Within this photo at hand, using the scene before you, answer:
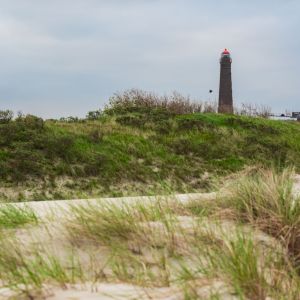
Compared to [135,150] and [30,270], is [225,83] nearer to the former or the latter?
[135,150]

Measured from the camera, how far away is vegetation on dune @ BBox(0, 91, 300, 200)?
41.7 ft

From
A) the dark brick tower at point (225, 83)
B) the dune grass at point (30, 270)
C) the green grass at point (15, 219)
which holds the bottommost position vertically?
the dune grass at point (30, 270)

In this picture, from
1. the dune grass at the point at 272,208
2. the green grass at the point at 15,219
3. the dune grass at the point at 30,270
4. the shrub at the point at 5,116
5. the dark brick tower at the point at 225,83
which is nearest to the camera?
the dune grass at the point at 30,270

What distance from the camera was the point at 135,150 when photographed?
48.7ft

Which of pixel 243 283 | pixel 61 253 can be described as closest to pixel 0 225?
pixel 61 253

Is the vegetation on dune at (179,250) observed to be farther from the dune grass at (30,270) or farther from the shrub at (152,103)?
the shrub at (152,103)

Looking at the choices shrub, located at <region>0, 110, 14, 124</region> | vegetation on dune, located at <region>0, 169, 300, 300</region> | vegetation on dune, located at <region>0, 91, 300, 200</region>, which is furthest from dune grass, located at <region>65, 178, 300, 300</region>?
shrub, located at <region>0, 110, 14, 124</region>

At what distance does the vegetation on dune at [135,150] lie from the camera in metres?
12.7

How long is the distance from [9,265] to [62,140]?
1084 centimetres

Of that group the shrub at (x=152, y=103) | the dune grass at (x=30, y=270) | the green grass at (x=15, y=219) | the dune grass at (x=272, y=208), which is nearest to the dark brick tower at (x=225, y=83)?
the shrub at (x=152, y=103)

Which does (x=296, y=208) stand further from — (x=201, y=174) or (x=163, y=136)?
(x=163, y=136)

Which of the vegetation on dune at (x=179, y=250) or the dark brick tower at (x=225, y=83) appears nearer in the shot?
the vegetation on dune at (x=179, y=250)

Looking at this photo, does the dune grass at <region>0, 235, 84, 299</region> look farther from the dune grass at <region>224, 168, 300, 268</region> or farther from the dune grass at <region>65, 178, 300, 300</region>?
the dune grass at <region>224, 168, 300, 268</region>

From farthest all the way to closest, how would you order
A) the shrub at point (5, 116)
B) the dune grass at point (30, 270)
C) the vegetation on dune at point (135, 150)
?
the shrub at point (5, 116)
the vegetation on dune at point (135, 150)
the dune grass at point (30, 270)
